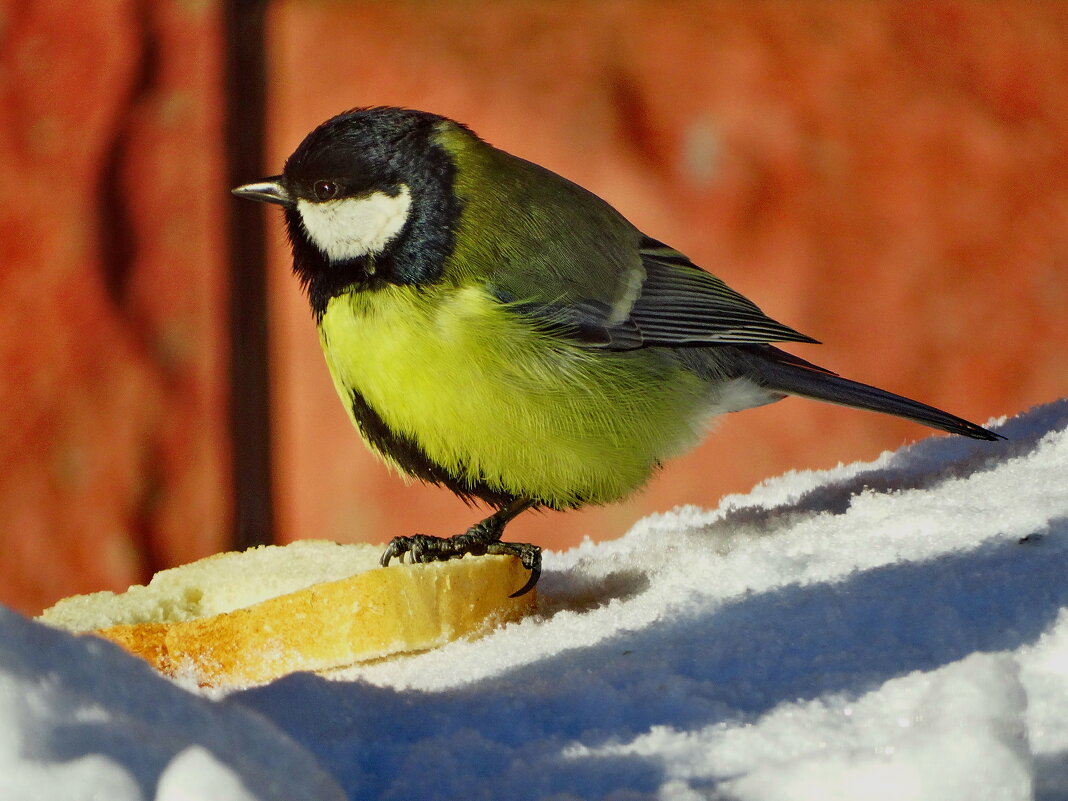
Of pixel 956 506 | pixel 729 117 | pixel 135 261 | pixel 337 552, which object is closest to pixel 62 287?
pixel 135 261

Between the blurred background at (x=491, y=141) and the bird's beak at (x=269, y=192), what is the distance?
691mm

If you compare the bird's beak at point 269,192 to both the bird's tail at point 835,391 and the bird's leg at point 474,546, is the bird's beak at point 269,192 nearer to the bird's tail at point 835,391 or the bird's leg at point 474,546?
the bird's leg at point 474,546

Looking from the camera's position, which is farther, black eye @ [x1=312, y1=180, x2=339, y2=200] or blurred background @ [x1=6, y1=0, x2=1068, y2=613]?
blurred background @ [x1=6, y1=0, x2=1068, y2=613]

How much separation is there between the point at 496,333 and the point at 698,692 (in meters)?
0.54

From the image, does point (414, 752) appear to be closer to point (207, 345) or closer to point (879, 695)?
point (879, 695)

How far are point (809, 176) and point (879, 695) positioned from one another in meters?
1.45

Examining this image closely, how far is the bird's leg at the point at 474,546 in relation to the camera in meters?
0.97

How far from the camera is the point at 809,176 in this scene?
1.77 metres

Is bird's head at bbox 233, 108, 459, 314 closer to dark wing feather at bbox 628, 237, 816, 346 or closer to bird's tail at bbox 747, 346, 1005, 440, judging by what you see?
dark wing feather at bbox 628, 237, 816, 346

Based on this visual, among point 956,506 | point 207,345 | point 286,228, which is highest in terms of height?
point 207,345

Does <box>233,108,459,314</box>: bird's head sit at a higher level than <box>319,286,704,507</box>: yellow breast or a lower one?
higher

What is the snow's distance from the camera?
1.09 feet

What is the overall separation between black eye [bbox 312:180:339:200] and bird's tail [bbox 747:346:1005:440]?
20.5 inches

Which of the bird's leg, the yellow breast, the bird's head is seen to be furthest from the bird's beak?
the bird's leg
